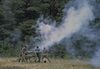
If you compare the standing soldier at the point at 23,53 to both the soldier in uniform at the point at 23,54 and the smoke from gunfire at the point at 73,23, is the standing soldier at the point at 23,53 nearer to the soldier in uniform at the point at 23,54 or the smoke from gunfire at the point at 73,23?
the soldier in uniform at the point at 23,54

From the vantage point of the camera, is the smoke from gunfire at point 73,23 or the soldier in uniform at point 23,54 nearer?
the soldier in uniform at point 23,54

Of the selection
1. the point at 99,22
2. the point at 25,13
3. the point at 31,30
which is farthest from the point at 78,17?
the point at 25,13

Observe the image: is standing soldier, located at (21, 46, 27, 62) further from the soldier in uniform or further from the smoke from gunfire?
the smoke from gunfire

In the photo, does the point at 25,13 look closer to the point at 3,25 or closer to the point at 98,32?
the point at 3,25

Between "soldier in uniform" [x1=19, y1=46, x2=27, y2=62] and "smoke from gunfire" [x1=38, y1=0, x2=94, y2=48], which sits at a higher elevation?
"smoke from gunfire" [x1=38, y1=0, x2=94, y2=48]

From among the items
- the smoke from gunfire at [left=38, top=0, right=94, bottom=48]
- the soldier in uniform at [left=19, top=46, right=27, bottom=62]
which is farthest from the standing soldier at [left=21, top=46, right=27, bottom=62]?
the smoke from gunfire at [left=38, top=0, right=94, bottom=48]

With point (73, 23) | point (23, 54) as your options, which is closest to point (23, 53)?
point (23, 54)

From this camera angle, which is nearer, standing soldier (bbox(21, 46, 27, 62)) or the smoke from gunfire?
standing soldier (bbox(21, 46, 27, 62))

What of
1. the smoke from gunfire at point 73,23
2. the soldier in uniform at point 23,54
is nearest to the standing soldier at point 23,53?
the soldier in uniform at point 23,54

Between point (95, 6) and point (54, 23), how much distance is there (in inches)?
290

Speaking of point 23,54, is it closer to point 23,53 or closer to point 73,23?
point 23,53

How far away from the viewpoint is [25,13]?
4234cm

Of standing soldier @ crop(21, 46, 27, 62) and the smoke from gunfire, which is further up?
the smoke from gunfire

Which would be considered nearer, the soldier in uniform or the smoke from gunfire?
the soldier in uniform
